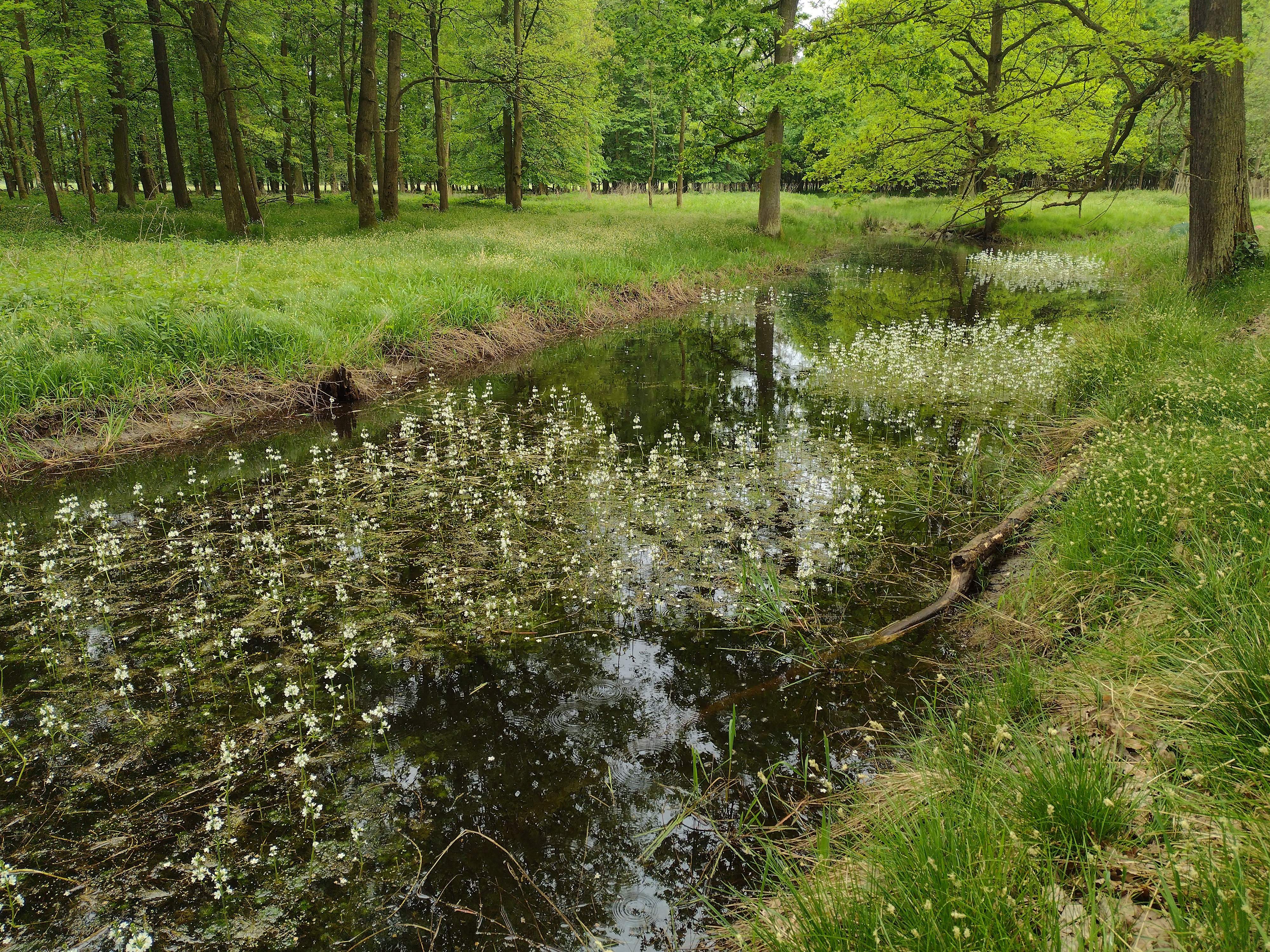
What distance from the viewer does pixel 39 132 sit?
80.8 feet

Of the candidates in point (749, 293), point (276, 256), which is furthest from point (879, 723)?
point (749, 293)

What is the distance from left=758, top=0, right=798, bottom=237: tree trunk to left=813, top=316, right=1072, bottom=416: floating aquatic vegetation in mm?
10581

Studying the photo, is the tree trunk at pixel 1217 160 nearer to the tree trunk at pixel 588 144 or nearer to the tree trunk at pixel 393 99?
the tree trunk at pixel 393 99

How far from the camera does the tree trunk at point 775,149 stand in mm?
21453

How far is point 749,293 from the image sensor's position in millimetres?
20531

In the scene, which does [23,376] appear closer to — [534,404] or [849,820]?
[534,404]

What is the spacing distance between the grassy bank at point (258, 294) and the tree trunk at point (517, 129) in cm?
955

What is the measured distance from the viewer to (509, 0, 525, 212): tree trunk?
2884cm

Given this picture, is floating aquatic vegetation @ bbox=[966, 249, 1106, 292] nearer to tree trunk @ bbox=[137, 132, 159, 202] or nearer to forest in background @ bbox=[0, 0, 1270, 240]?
forest in background @ bbox=[0, 0, 1270, 240]

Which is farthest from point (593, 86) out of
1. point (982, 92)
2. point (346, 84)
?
point (346, 84)

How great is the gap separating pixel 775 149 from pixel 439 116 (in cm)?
1632

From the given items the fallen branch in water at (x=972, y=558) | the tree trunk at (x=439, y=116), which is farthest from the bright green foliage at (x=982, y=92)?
the tree trunk at (x=439, y=116)

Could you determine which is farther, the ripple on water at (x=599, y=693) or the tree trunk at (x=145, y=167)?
the tree trunk at (x=145, y=167)

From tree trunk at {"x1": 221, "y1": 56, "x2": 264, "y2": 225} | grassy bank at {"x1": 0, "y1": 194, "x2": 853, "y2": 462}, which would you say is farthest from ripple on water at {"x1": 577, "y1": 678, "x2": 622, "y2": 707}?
tree trunk at {"x1": 221, "y1": 56, "x2": 264, "y2": 225}
